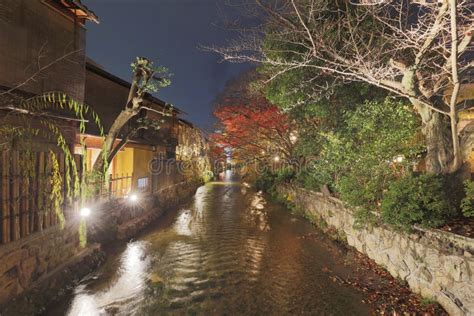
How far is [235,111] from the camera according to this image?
84.7ft

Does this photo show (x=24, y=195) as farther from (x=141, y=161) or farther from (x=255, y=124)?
(x=255, y=124)

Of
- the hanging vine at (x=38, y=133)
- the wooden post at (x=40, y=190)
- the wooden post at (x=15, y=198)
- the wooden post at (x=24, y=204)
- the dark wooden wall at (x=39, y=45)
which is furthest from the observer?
the wooden post at (x=40, y=190)

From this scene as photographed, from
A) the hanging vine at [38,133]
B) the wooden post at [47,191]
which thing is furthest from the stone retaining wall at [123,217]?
the wooden post at [47,191]

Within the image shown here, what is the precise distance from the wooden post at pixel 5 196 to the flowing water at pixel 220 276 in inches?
87.6

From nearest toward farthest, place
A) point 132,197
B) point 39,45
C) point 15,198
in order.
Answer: point 15,198 < point 39,45 < point 132,197

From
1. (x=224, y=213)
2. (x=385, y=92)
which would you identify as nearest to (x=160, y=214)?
(x=224, y=213)

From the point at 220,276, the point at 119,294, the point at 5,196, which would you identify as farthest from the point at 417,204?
the point at 5,196

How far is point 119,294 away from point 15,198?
3706 millimetres

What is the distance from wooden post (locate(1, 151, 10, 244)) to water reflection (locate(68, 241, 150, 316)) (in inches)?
97.2

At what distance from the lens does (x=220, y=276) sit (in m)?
8.78

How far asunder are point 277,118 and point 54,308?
19.0 meters

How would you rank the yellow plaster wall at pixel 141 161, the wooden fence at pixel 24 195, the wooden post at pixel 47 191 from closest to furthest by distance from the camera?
the wooden fence at pixel 24 195, the wooden post at pixel 47 191, the yellow plaster wall at pixel 141 161

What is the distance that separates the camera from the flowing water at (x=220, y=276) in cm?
704

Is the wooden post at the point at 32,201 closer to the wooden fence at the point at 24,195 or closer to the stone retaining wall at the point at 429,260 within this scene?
the wooden fence at the point at 24,195
